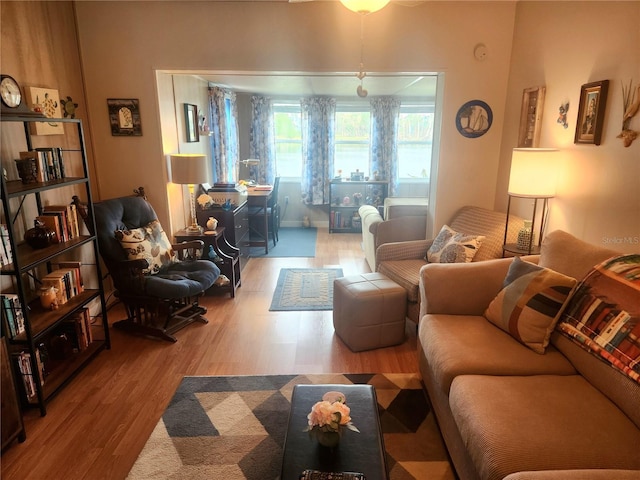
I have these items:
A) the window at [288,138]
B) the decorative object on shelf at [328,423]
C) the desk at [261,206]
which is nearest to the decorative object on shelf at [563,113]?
the decorative object on shelf at [328,423]

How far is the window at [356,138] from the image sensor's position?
6773 mm

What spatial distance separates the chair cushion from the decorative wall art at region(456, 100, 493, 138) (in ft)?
8.09

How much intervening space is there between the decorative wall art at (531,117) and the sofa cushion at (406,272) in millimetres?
1232

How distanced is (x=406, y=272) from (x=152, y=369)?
1.96 metres

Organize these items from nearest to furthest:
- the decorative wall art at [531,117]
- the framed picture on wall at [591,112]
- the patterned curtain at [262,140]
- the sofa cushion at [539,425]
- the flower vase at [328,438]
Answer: the sofa cushion at [539,425]
the flower vase at [328,438]
the framed picture on wall at [591,112]
the decorative wall art at [531,117]
the patterned curtain at [262,140]

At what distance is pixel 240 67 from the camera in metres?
3.31

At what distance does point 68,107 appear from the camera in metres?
3.06

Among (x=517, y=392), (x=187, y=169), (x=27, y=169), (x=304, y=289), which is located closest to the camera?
(x=517, y=392)

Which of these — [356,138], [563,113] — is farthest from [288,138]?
[563,113]

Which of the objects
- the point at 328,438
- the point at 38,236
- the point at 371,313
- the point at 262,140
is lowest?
the point at 371,313

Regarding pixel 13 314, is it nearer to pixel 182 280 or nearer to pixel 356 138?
pixel 182 280

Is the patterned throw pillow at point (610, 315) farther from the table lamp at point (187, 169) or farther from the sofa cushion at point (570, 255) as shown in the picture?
the table lamp at point (187, 169)

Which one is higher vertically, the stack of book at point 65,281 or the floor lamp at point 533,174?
the floor lamp at point 533,174

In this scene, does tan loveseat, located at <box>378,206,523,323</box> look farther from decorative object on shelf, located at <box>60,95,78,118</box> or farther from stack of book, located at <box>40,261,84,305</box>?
decorative object on shelf, located at <box>60,95,78,118</box>
